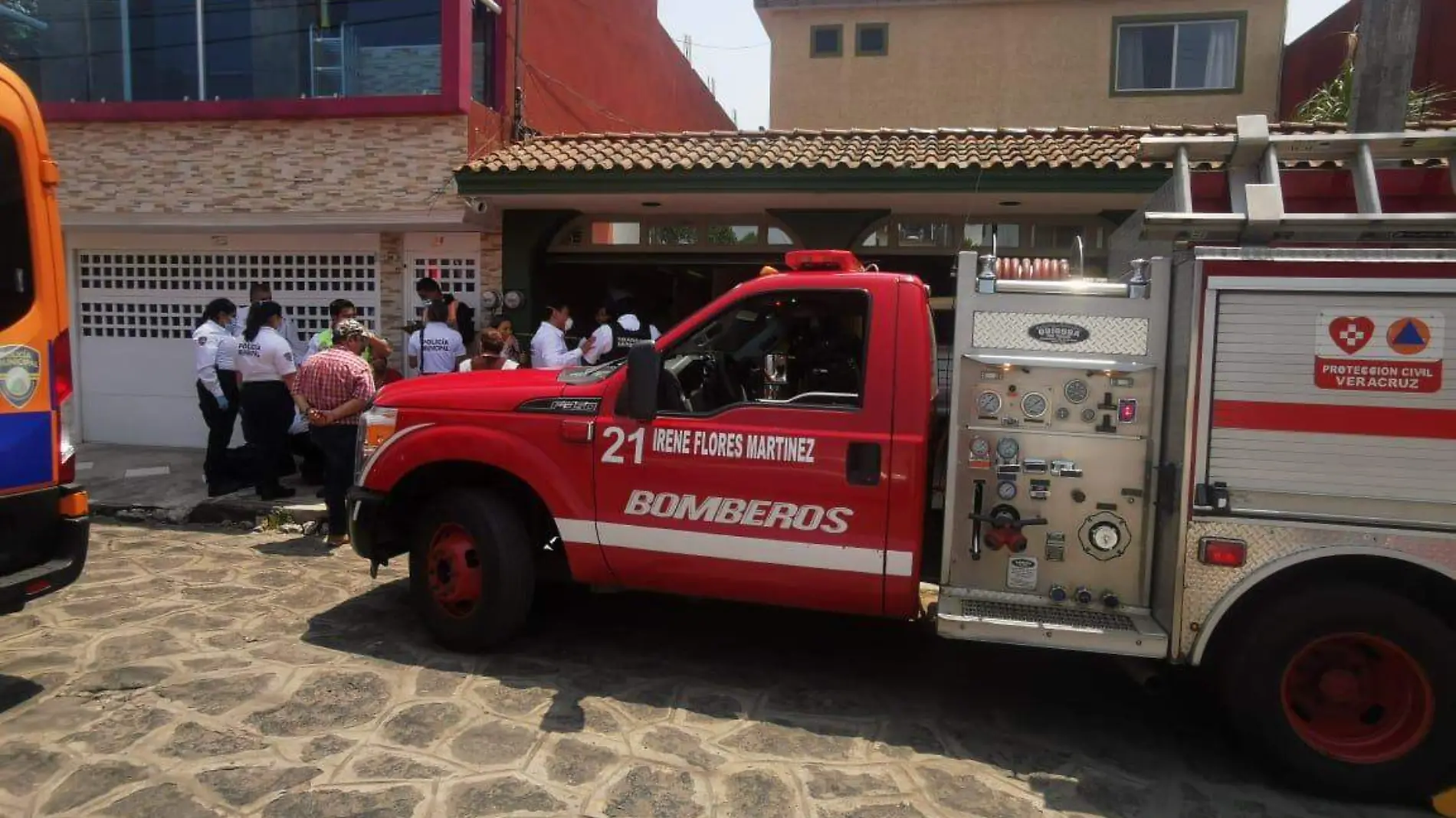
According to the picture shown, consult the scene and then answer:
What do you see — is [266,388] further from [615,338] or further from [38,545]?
[38,545]

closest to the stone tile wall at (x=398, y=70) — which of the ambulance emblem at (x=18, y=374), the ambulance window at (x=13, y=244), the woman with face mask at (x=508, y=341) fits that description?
the woman with face mask at (x=508, y=341)

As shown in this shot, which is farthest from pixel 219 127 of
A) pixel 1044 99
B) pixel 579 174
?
pixel 1044 99

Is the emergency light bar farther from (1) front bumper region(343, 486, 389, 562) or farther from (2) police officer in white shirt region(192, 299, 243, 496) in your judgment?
(2) police officer in white shirt region(192, 299, 243, 496)

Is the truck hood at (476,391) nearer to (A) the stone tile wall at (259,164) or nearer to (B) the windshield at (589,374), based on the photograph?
(B) the windshield at (589,374)

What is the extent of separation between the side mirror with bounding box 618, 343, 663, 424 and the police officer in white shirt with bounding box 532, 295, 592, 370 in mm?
4251

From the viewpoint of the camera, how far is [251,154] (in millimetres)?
9789

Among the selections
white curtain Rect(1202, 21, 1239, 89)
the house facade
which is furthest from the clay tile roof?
white curtain Rect(1202, 21, 1239, 89)

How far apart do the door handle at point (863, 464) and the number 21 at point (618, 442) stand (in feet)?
3.33

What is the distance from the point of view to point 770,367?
477 cm

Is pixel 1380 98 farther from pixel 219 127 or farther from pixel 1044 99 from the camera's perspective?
pixel 219 127

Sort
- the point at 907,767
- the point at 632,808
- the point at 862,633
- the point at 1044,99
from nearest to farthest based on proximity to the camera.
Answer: the point at 632,808, the point at 907,767, the point at 862,633, the point at 1044,99

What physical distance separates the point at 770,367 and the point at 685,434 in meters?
0.65

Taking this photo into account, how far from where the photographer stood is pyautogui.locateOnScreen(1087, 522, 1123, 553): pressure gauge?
3988 mm

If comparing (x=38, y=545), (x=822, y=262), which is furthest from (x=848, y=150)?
(x=38, y=545)
